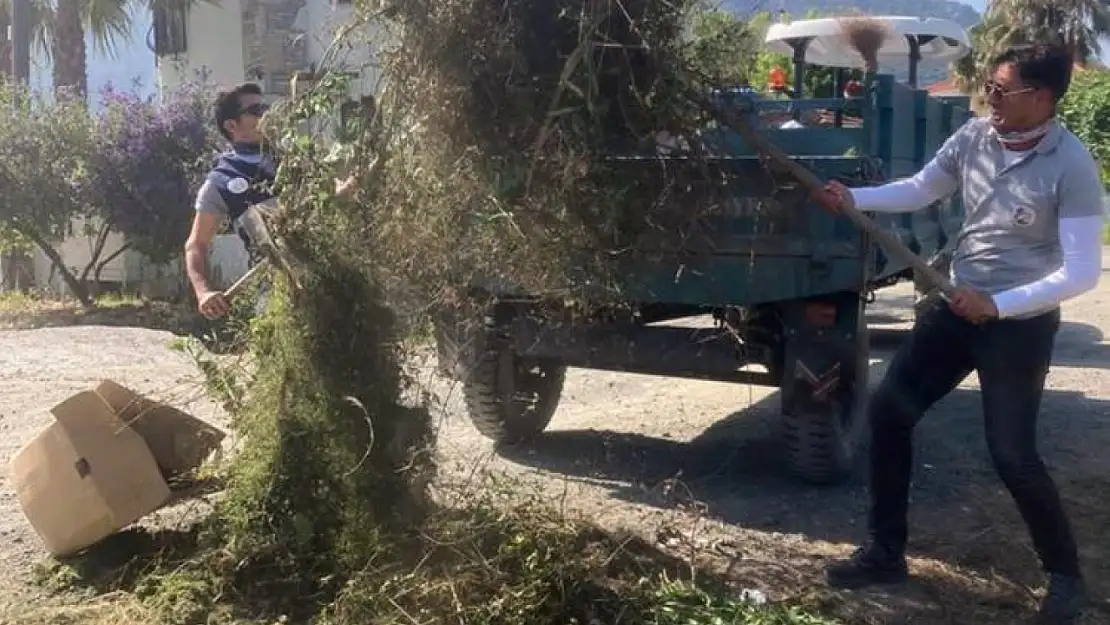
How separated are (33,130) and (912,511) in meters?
12.6

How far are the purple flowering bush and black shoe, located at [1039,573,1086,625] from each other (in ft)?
40.2

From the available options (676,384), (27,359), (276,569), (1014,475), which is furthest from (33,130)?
(1014,475)

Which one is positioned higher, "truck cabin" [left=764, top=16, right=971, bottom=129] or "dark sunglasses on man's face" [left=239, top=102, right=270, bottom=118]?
"truck cabin" [left=764, top=16, right=971, bottom=129]

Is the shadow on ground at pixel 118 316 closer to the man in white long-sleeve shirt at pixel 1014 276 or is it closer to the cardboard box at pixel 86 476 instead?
the cardboard box at pixel 86 476

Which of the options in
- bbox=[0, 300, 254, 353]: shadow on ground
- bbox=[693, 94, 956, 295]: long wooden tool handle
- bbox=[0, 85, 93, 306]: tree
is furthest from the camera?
bbox=[0, 85, 93, 306]: tree

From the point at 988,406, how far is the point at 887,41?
5.60 m

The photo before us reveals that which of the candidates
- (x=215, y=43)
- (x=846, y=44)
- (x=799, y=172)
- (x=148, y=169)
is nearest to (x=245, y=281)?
(x=799, y=172)

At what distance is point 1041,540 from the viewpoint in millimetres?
4355

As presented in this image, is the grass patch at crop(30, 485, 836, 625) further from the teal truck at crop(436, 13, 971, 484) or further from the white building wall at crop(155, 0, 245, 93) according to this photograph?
the white building wall at crop(155, 0, 245, 93)

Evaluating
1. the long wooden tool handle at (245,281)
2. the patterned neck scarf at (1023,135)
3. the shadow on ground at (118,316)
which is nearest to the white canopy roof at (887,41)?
the patterned neck scarf at (1023,135)

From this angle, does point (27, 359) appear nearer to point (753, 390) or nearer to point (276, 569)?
point (753, 390)

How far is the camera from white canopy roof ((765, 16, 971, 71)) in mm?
8969

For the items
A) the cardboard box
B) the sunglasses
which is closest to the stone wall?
the cardboard box

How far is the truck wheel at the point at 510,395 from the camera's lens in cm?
654
